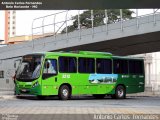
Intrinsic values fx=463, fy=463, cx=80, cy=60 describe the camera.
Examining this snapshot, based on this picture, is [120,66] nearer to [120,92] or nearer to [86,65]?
[120,92]

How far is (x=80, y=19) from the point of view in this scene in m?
34.9

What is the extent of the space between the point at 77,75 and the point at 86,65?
1.22 metres

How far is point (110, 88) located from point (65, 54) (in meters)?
4.80

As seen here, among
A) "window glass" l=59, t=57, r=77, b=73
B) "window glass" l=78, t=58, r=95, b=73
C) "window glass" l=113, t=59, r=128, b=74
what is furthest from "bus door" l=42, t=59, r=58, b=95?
"window glass" l=113, t=59, r=128, b=74

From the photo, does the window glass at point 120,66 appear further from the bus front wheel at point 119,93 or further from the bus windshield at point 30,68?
the bus windshield at point 30,68

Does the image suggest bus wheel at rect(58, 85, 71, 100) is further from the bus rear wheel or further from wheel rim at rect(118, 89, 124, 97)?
wheel rim at rect(118, 89, 124, 97)

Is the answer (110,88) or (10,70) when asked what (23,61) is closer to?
(110,88)

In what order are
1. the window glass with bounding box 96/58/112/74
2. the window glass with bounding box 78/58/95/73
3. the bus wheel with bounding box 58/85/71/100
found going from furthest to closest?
the window glass with bounding box 96/58/112/74
the window glass with bounding box 78/58/95/73
the bus wheel with bounding box 58/85/71/100

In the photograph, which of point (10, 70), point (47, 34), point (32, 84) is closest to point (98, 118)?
point (32, 84)

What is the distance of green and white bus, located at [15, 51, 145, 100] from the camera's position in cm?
2817

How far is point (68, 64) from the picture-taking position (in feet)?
96.4

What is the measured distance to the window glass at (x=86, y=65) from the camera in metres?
30.1

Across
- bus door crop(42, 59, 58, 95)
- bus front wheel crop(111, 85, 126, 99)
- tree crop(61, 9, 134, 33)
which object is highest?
tree crop(61, 9, 134, 33)

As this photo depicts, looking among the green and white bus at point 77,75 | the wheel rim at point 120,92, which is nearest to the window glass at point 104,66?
the green and white bus at point 77,75
